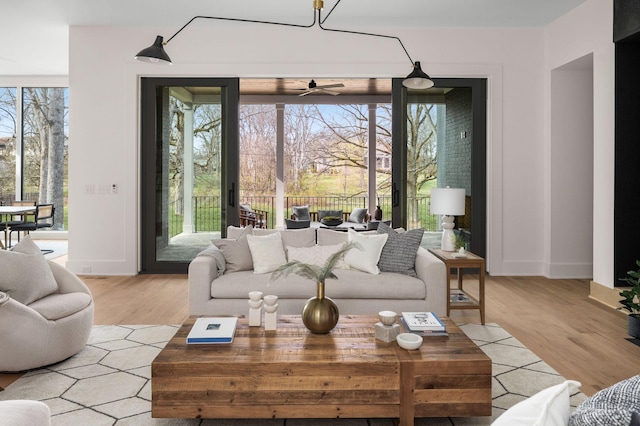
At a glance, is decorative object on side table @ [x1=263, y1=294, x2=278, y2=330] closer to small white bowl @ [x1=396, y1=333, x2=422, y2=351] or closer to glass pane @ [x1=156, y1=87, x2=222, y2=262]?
small white bowl @ [x1=396, y1=333, x2=422, y2=351]

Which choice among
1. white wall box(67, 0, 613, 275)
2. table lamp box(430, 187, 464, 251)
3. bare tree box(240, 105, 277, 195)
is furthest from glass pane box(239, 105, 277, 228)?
table lamp box(430, 187, 464, 251)

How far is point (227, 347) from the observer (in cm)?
246

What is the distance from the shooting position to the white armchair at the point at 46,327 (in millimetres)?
2805

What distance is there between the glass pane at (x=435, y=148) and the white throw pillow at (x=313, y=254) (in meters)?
2.51

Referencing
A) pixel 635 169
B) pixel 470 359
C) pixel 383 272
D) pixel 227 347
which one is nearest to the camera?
pixel 470 359

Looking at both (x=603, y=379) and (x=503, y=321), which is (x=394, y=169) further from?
(x=603, y=379)

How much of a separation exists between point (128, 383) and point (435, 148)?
4.82m

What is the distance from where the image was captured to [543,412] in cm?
92

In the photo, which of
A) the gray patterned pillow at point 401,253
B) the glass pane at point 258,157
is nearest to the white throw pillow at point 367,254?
the gray patterned pillow at point 401,253

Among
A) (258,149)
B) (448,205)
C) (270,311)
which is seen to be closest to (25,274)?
(270,311)

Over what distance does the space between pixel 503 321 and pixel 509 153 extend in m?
2.80

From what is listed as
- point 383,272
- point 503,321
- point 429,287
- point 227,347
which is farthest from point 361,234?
point 227,347

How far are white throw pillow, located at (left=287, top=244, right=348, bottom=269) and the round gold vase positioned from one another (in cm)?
135

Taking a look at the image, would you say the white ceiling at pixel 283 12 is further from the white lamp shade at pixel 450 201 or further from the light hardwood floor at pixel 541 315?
the light hardwood floor at pixel 541 315
